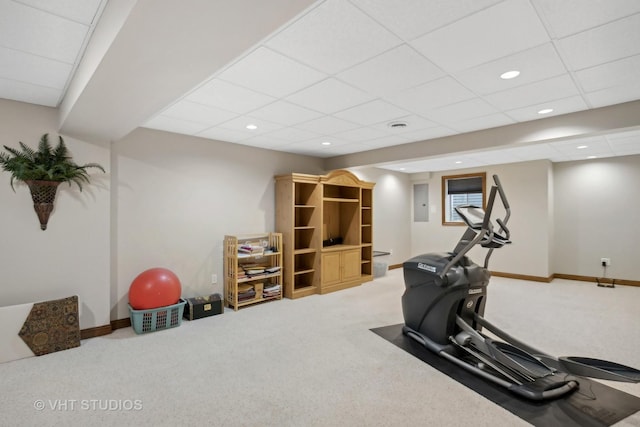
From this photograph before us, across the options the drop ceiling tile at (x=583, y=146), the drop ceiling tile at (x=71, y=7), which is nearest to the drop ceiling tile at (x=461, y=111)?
the drop ceiling tile at (x=583, y=146)

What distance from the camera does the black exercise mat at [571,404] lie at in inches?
80.6

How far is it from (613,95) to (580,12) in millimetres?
1688

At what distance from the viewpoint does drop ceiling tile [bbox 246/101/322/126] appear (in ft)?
10.2

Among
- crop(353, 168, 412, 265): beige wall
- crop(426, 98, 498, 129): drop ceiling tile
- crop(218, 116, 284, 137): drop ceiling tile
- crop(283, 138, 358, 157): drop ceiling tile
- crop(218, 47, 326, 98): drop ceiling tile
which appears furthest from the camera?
crop(353, 168, 412, 265): beige wall

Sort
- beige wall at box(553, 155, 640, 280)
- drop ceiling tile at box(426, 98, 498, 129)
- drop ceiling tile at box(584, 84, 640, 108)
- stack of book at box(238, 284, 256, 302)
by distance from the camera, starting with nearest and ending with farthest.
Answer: drop ceiling tile at box(584, 84, 640, 108) → drop ceiling tile at box(426, 98, 498, 129) → stack of book at box(238, 284, 256, 302) → beige wall at box(553, 155, 640, 280)

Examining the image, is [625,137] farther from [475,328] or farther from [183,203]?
[183,203]

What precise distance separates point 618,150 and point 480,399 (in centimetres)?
554

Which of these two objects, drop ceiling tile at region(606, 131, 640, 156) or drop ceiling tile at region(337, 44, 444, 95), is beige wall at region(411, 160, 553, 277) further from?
drop ceiling tile at region(337, 44, 444, 95)

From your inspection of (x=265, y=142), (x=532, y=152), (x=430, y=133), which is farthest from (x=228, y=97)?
(x=532, y=152)

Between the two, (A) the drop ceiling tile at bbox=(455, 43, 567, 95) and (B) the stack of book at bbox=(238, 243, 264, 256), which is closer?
(A) the drop ceiling tile at bbox=(455, 43, 567, 95)

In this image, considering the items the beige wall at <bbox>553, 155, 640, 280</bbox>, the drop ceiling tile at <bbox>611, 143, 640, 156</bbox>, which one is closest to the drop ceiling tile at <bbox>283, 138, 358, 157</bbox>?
the drop ceiling tile at <bbox>611, 143, 640, 156</bbox>

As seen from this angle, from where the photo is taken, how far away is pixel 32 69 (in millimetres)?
2369

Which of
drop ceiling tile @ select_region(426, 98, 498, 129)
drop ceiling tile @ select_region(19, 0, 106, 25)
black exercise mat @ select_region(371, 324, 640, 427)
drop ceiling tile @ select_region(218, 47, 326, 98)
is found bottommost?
black exercise mat @ select_region(371, 324, 640, 427)

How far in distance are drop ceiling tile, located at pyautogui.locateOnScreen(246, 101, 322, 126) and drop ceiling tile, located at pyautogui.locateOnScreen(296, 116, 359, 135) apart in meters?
0.13
